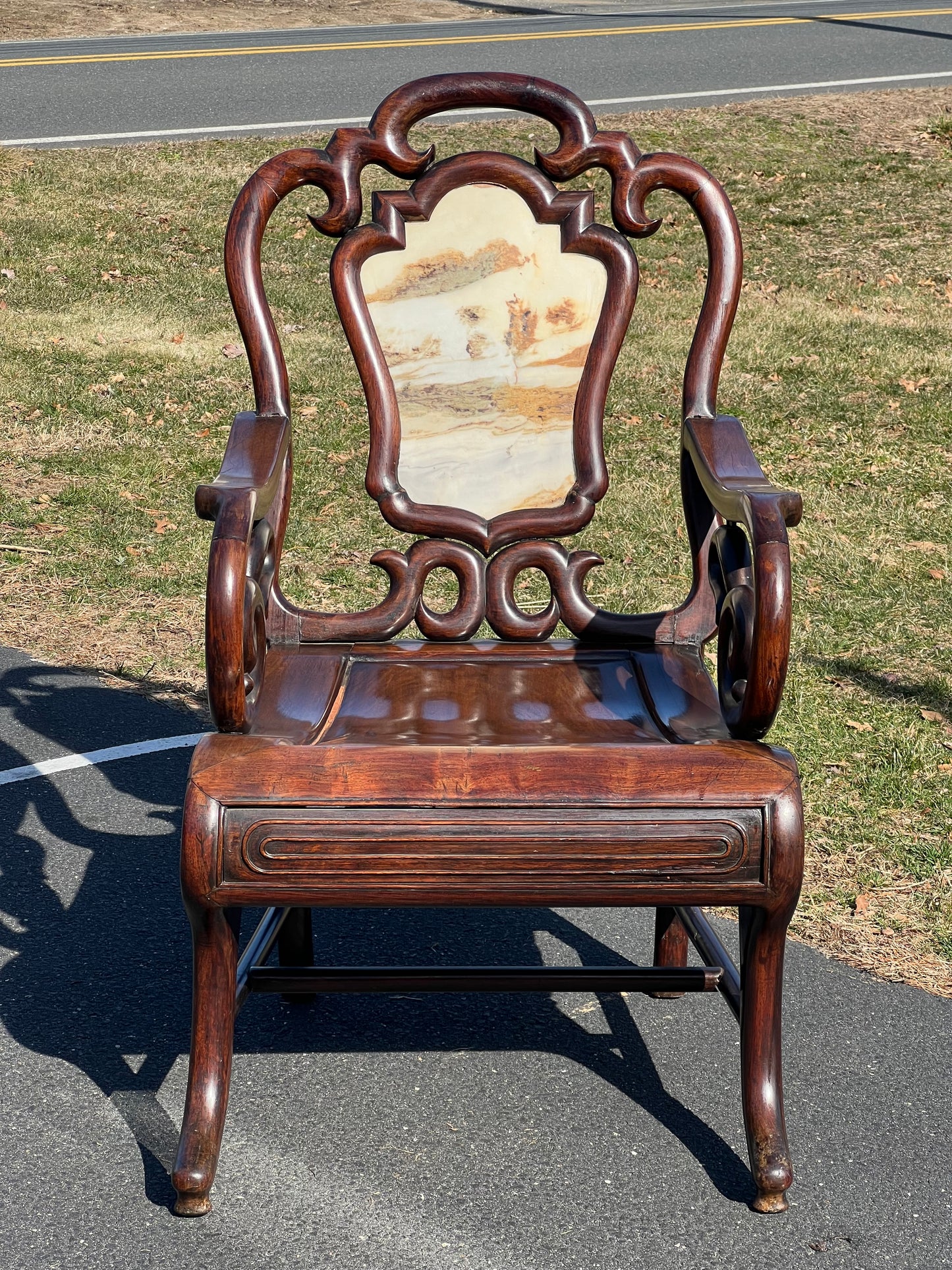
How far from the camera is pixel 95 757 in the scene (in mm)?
3602

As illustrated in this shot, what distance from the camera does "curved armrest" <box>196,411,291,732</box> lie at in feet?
6.38

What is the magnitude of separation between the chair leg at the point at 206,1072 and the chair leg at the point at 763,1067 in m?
0.74

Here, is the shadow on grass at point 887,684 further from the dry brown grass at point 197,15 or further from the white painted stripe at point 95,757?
the dry brown grass at point 197,15

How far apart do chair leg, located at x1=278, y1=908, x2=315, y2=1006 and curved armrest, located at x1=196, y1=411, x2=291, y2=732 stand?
52 cm

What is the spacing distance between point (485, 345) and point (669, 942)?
3.79 ft

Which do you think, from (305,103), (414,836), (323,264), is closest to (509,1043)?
(414,836)

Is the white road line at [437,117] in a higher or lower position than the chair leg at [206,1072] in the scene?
higher

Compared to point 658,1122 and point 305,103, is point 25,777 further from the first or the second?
point 305,103

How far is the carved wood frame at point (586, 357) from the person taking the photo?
8.38ft

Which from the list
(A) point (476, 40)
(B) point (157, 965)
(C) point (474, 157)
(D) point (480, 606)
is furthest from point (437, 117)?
(B) point (157, 965)

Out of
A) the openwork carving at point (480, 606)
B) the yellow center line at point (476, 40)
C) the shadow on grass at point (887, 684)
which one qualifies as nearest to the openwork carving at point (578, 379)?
the openwork carving at point (480, 606)

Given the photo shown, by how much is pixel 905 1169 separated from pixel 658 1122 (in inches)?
15.1

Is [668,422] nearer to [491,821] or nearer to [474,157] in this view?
[474,157]

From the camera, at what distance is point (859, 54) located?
12.1 metres
